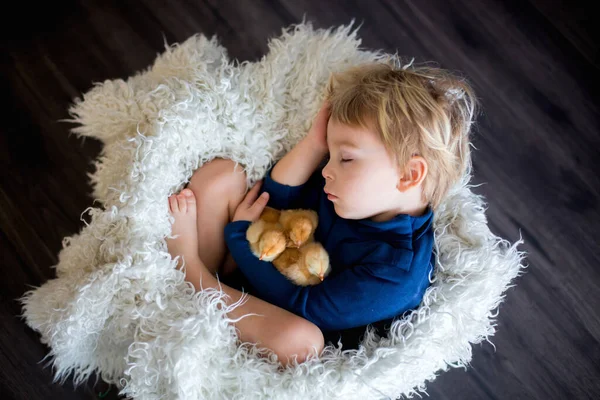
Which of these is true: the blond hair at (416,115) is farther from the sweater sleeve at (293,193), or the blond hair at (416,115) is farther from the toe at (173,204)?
the toe at (173,204)

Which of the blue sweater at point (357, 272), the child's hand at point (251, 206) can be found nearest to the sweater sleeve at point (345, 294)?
the blue sweater at point (357, 272)

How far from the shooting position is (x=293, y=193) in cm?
116

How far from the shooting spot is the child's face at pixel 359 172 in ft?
3.10

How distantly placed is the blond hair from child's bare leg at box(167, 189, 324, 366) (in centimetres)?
39

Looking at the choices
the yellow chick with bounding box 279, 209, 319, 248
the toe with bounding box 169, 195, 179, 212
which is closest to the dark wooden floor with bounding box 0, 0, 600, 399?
the toe with bounding box 169, 195, 179, 212

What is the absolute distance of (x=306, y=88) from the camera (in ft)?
3.80

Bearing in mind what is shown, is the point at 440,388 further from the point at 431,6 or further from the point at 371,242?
the point at 431,6

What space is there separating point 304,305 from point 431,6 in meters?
0.97

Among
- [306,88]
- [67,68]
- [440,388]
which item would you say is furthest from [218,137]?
[440,388]

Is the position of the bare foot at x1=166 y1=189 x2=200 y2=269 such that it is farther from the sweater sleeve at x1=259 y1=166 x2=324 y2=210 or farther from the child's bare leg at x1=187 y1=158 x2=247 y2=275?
the sweater sleeve at x1=259 y1=166 x2=324 y2=210

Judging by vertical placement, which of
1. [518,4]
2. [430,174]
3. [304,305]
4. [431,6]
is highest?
[518,4]

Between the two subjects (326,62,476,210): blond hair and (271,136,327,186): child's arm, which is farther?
(271,136,327,186): child's arm

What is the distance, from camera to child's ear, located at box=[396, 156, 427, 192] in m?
0.94

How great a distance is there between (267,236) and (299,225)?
0.07m
